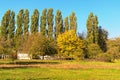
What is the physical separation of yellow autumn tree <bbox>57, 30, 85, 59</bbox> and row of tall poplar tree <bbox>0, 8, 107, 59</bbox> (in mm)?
11706

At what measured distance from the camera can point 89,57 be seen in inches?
4269

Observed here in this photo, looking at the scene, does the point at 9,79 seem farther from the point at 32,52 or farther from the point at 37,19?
the point at 37,19

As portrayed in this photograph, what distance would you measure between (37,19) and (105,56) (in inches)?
1182

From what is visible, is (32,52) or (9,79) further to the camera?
(32,52)

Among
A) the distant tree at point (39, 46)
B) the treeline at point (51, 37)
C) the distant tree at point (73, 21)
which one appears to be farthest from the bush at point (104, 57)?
the distant tree at point (73, 21)

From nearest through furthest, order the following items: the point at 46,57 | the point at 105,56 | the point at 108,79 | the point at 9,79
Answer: the point at 9,79 < the point at 108,79 < the point at 105,56 < the point at 46,57

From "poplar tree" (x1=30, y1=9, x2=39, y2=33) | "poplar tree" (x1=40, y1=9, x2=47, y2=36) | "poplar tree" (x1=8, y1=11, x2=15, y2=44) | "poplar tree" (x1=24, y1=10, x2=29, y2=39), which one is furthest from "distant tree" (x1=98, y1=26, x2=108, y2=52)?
"poplar tree" (x1=8, y1=11, x2=15, y2=44)

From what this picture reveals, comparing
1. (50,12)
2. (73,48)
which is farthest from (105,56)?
(50,12)

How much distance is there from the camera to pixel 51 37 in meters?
111

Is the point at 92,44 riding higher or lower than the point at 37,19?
lower

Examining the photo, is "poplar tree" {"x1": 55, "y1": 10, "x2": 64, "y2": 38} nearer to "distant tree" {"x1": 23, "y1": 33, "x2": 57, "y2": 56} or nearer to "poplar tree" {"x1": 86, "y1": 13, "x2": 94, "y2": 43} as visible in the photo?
"distant tree" {"x1": 23, "y1": 33, "x2": 57, "y2": 56}

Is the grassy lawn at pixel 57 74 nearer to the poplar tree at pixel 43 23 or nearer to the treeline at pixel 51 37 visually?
the treeline at pixel 51 37

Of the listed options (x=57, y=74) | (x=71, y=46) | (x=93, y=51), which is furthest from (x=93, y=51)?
(x=57, y=74)

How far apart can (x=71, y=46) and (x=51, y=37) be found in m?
16.2
